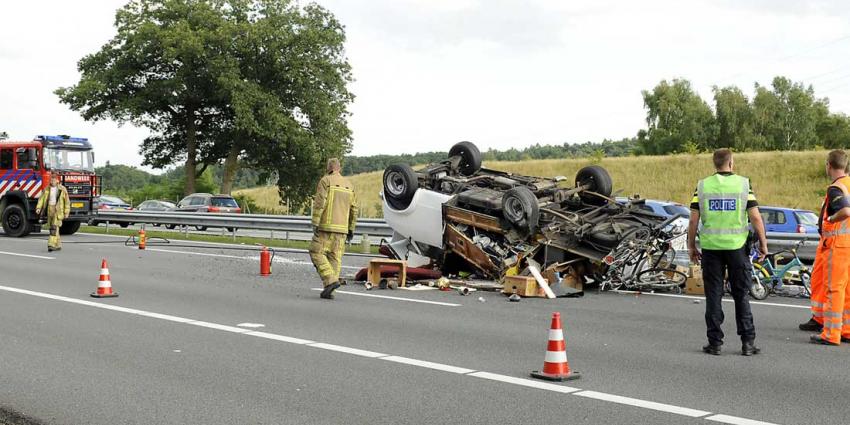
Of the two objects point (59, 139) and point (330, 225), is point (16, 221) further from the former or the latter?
point (330, 225)

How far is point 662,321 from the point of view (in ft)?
32.0

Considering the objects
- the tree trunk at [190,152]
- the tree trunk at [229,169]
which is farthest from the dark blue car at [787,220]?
the tree trunk at [190,152]

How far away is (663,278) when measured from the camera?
1250cm

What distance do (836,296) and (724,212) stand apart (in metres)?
1.39

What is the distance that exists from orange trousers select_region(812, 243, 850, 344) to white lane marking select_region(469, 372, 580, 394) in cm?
323

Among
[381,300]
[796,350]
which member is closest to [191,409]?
[796,350]

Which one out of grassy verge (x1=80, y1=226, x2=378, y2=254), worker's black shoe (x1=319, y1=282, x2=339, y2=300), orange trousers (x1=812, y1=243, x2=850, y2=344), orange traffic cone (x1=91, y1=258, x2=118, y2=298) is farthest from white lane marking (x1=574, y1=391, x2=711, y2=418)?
grassy verge (x1=80, y1=226, x2=378, y2=254)

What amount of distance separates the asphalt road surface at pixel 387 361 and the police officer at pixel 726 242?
26 cm

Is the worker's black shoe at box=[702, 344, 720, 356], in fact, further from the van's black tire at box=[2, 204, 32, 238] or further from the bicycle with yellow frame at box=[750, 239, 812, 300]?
the van's black tire at box=[2, 204, 32, 238]

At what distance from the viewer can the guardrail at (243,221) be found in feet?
69.1

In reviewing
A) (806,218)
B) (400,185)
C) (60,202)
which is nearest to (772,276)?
(400,185)

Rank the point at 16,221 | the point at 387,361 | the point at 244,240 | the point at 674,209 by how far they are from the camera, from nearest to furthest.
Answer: the point at 387,361 < the point at 674,209 < the point at 16,221 < the point at 244,240

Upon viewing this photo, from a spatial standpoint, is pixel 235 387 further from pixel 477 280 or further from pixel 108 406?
pixel 477 280

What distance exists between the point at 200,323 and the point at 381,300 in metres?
2.86
